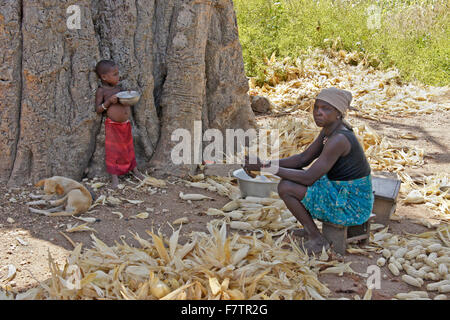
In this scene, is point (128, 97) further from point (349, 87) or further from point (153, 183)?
point (349, 87)

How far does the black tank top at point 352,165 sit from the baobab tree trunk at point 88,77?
1.89 metres

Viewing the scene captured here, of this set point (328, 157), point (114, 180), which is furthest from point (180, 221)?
point (328, 157)

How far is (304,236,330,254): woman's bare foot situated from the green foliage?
20.7ft

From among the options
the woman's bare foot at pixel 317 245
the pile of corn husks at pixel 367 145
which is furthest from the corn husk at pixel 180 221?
the pile of corn husks at pixel 367 145

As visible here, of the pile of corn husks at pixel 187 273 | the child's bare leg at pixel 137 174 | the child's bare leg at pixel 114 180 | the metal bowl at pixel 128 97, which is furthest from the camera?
the child's bare leg at pixel 137 174

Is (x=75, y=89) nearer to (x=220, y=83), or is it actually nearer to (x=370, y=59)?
(x=220, y=83)

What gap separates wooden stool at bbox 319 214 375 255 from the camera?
3.22 m

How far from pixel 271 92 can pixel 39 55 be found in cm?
558

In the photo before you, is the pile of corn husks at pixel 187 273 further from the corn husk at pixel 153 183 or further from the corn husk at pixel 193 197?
the corn husk at pixel 153 183

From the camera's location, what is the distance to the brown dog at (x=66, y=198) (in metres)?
3.65

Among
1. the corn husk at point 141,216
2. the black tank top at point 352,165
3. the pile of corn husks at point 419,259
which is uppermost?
the black tank top at point 352,165

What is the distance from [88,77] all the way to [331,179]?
2.49 metres

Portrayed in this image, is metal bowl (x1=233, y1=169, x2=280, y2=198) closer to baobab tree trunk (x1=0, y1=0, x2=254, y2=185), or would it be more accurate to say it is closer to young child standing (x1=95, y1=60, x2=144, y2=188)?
baobab tree trunk (x1=0, y1=0, x2=254, y2=185)

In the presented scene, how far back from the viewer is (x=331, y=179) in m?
3.22
